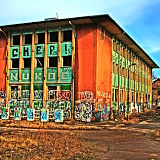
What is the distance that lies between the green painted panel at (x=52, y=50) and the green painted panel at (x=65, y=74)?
5.61 feet

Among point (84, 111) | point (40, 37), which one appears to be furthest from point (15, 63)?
point (84, 111)

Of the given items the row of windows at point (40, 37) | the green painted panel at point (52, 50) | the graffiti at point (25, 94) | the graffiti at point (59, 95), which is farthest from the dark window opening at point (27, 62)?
the graffiti at point (59, 95)

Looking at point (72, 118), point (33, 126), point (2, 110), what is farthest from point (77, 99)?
point (2, 110)

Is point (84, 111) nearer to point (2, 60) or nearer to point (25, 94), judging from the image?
point (25, 94)

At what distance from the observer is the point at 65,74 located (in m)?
25.8

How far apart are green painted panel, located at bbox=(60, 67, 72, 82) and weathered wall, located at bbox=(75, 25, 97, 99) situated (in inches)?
27.2

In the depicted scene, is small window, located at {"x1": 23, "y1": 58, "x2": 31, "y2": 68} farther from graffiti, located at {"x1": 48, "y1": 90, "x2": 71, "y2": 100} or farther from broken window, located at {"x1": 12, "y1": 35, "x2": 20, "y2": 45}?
graffiti, located at {"x1": 48, "y1": 90, "x2": 71, "y2": 100}

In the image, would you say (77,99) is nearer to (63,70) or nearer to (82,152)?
(63,70)

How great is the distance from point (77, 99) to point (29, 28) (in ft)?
29.9

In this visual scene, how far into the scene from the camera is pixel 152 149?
439 inches

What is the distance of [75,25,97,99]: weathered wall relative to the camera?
24.8 meters

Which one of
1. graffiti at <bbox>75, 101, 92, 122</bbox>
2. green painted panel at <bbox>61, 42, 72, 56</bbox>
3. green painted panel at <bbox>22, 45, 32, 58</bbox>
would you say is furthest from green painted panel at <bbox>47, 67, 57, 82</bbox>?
graffiti at <bbox>75, 101, 92, 122</bbox>

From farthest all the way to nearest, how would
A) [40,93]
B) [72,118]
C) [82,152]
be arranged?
1. [40,93]
2. [72,118]
3. [82,152]

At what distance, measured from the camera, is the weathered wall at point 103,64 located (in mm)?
25516
